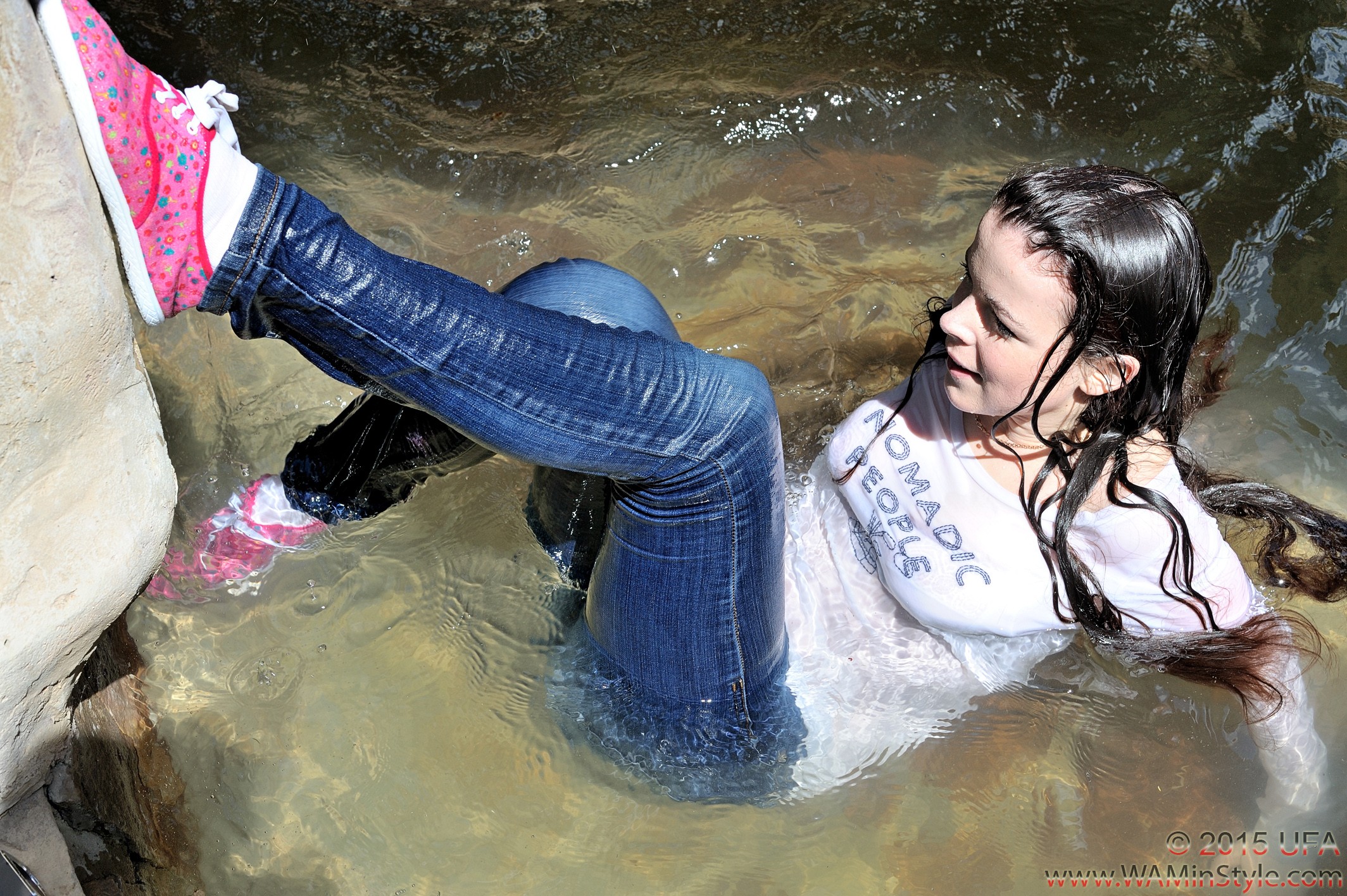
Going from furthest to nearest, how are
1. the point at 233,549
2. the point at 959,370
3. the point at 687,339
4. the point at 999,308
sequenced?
the point at 687,339
the point at 233,549
the point at 959,370
the point at 999,308

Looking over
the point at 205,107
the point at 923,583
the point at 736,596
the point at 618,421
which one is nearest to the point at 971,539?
the point at 923,583

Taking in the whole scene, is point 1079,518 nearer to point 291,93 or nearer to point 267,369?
point 267,369

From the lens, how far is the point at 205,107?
1.11 m

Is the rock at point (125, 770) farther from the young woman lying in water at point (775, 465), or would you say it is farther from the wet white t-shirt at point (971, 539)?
the wet white t-shirt at point (971, 539)

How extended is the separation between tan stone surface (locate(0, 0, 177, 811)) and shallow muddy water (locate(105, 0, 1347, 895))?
0.53m

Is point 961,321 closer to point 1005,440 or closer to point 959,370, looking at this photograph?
point 959,370

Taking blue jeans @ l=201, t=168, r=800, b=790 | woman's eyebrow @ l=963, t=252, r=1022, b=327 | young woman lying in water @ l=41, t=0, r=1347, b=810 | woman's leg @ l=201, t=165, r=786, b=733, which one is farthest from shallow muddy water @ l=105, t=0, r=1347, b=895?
woman's eyebrow @ l=963, t=252, r=1022, b=327

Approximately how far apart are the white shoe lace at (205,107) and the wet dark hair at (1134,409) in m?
0.96

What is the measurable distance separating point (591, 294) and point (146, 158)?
65 centimetres

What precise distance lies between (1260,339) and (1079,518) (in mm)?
1157

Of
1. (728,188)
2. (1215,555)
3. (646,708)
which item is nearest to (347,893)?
(646,708)

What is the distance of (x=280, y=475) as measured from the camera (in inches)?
71.8
